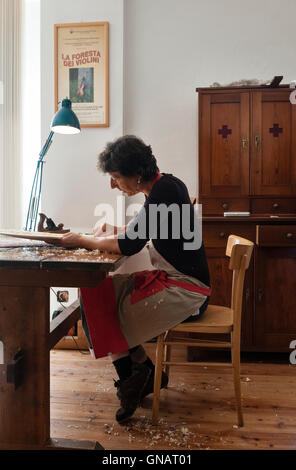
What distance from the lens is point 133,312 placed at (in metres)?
1.64

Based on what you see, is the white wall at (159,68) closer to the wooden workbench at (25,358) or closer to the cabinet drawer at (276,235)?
the cabinet drawer at (276,235)

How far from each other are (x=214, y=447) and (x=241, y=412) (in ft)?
0.75

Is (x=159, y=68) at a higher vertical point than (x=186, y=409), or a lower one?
higher

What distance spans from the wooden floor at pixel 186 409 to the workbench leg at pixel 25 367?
287mm

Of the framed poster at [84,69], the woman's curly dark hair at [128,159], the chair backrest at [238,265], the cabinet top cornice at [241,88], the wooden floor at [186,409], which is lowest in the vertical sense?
the wooden floor at [186,409]

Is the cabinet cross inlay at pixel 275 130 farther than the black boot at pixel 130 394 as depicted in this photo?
Yes

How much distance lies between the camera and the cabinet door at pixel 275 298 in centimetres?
245

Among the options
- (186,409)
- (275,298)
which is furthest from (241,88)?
(186,409)

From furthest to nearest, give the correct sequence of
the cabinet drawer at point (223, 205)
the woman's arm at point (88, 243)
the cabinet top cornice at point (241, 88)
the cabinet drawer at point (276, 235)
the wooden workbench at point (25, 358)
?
the cabinet drawer at point (223, 205), the cabinet top cornice at point (241, 88), the cabinet drawer at point (276, 235), the woman's arm at point (88, 243), the wooden workbench at point (25, 358)

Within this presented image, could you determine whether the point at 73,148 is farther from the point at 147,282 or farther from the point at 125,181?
the point at 147,282

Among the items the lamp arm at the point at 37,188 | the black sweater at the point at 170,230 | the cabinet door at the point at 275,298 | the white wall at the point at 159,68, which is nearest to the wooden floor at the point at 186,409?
the cabinet door at the point at 275,298

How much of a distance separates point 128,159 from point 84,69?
1604 millimetres

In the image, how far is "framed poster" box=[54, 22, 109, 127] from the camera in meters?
2.88

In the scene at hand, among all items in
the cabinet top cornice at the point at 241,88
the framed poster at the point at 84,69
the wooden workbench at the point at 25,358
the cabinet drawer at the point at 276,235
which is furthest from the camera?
the framed poster at the point at 84,69
